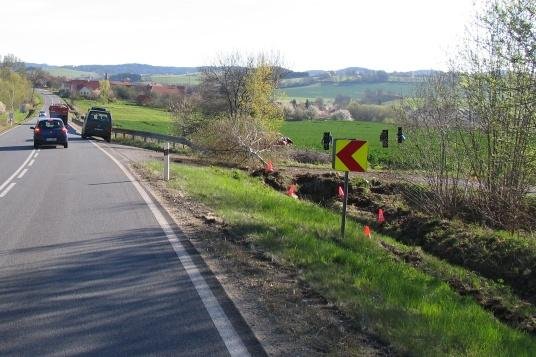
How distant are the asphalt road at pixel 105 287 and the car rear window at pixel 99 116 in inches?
1081

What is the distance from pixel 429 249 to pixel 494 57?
14.9 ft

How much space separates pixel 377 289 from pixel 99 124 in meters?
35.2

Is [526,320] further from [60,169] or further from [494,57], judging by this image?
[60,169]

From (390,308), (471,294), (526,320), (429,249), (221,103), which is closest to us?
(390,308)

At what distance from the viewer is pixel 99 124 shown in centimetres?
3959

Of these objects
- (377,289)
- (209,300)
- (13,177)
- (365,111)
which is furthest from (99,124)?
(365,111)

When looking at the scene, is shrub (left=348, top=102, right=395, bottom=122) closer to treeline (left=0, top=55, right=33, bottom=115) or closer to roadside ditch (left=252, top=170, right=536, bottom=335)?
treeline (left=0, top=55, right=33, bottom=115)

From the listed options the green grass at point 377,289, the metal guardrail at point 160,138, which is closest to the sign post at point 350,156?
the green grass at point 377,289

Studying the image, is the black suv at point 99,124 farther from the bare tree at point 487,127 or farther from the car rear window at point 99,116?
the bare tree at point 487,127

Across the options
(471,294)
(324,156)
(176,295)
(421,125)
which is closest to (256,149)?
(324,156)

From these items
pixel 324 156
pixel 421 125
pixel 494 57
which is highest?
pixel 494 57

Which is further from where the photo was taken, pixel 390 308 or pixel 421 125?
pixel 421 125

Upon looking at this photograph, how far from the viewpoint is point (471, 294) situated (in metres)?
9.24

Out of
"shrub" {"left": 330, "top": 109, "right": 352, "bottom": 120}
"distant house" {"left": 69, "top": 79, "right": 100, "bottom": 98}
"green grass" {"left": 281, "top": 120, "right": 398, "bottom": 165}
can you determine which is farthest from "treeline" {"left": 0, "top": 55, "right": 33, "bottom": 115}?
"shrub" {"left": 330, "top": 109, "right": 352, "bottom": 120}
